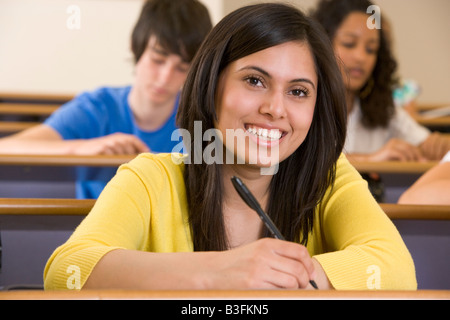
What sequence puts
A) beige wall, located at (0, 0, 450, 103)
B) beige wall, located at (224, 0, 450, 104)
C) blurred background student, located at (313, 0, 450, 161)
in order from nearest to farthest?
1. blurred background student, located at (313, 0, 450, 161)
2. beige wall, located at (0, 0, 450, 103)
3. beige wall, located at (224, 0, 450, 104)

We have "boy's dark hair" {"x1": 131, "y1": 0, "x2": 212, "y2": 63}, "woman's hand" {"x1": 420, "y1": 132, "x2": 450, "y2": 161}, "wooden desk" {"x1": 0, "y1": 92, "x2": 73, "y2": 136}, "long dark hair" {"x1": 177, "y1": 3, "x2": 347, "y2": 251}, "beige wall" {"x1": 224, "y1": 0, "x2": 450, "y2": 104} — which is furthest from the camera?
"beige wall" {"x1": 224, "y1": 0, "x2": 450, "y2": 104}

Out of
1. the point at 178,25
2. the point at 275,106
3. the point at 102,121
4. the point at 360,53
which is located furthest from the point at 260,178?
the point at 360,53

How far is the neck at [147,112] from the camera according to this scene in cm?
221

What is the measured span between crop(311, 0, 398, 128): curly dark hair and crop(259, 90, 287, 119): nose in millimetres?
1492

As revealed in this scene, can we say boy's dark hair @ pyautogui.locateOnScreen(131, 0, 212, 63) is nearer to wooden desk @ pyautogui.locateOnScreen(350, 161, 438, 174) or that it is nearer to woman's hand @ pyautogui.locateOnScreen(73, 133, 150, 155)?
woman's hand @ pyautogui.locateOnScreen(73, 133, 150, 155)

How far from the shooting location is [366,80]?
8.84ft

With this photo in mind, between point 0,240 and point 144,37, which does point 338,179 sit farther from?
point 144,37

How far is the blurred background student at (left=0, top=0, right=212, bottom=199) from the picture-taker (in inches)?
80.8

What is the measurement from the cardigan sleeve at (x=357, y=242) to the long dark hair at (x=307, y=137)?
0.03 meters

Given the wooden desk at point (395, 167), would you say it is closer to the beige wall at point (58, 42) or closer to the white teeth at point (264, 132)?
the white teeth at point (264, 132)

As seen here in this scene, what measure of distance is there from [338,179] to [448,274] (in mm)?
291

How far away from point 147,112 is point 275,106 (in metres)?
1.22

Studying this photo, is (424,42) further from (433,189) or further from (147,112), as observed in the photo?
(433,189)

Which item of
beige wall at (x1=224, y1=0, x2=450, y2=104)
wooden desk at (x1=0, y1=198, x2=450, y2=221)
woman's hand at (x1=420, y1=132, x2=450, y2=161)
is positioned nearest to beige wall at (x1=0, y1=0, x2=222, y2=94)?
beige wall at (x1=224, y1=0, x2=450, y2=104)
